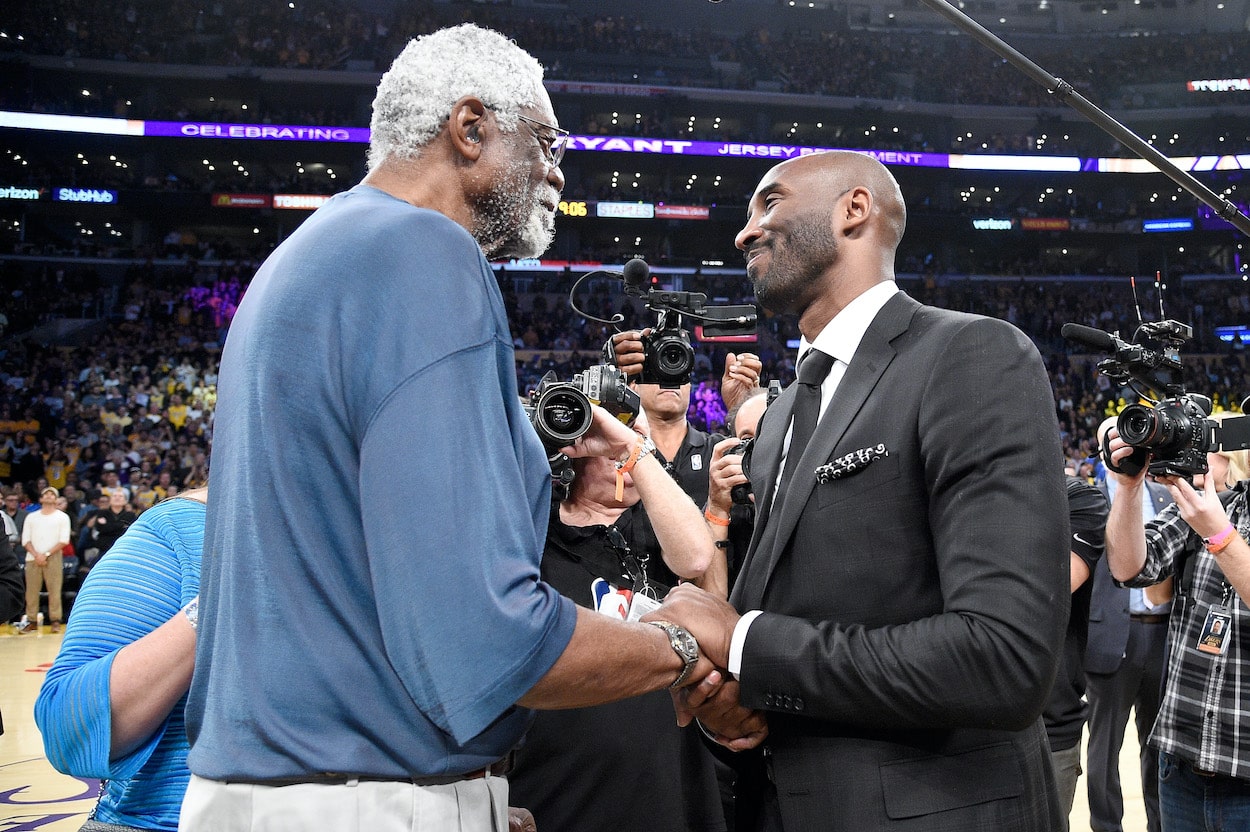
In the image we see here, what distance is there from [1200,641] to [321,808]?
2623 mm

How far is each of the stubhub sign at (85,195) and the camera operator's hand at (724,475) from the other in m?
27.7

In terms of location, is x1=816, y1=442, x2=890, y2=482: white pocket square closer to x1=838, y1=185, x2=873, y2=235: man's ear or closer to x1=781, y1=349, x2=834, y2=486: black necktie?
x1=781, y1=349, x2=834, y2=486: black necktie

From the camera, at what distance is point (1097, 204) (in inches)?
1265

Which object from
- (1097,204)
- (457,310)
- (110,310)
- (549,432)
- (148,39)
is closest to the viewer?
(457,310)

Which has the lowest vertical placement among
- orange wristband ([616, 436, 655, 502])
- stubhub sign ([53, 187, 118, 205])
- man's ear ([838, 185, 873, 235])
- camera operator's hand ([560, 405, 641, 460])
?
orange wristband ([616, 436, 655, 502])

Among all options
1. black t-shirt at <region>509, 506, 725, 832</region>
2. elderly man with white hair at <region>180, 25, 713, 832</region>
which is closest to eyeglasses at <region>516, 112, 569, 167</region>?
elderly man with white hair at <region>180, 25, 713, 832</region>

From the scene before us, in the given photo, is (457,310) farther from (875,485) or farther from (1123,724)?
(1123,724)

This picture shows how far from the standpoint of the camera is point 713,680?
5.19 ft

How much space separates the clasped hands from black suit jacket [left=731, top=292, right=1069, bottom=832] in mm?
51

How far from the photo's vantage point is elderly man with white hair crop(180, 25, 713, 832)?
3.82 feet

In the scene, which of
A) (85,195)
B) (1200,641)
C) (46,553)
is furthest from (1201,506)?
(85,195)

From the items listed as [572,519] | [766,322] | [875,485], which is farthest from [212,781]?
[766,322]

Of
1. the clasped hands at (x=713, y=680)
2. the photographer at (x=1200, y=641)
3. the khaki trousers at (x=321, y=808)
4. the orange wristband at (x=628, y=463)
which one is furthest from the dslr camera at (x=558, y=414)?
the photographer at (x=1200, y=641)

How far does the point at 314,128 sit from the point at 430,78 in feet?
91.6
